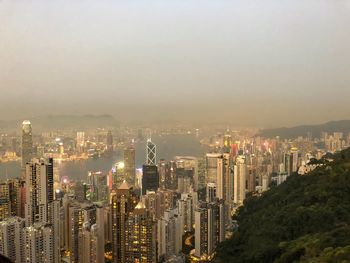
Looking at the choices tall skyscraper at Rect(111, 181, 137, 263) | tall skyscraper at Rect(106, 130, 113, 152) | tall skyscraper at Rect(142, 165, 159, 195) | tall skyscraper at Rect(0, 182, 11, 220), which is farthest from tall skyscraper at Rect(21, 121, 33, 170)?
tall skyscraper at Rect(142, 165, 159, 195)

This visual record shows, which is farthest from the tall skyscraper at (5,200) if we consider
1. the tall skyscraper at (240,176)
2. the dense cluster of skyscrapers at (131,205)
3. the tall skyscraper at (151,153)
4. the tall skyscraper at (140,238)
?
the tall skyscraper at (240,176)

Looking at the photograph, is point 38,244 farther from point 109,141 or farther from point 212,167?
point 212,167

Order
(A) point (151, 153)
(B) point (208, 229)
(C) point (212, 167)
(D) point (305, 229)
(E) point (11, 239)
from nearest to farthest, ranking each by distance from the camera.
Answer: (D) point (305, 229) → (E) point (11, 239) → (B) point (208, 229) → (A) point (151, 153) → (C) point (212, 167)

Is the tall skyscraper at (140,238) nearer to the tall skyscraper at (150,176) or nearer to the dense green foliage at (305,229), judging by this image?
the dense green foliage at (305,229)

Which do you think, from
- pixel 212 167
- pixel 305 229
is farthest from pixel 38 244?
pixel 212 167

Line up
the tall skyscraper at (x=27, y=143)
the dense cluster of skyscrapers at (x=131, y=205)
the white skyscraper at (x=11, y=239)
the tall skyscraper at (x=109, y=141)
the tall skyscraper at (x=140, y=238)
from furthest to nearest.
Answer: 1. the tall skyscraper at (x=109, y=141)
2. the tall skyscraper at (x=140, y=238)
3. the dense cluster of skyscrapers at (x=131, y=205)
4. the tall skyscraper at (x=27, y=143)
5. the white skyscraper at (x=11, y=239)

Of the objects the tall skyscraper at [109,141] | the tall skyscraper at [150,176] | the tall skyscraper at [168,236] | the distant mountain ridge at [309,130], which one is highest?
the distant mountain ridge at [309,130]

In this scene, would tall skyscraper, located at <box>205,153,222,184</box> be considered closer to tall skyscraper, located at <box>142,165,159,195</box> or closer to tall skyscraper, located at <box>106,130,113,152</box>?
tall skyscraper, located at <box>142,165,159,195</box>
